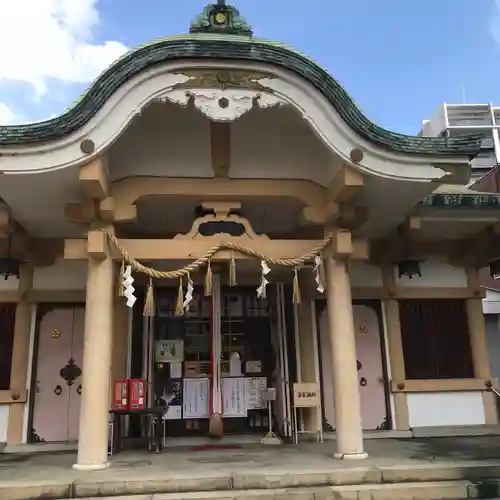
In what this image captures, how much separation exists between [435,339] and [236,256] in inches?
161

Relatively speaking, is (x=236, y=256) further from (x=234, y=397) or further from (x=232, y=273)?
(x=234, y=397)

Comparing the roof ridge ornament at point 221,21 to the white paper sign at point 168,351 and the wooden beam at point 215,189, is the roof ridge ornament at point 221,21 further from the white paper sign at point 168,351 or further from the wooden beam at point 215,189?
the white paper sign at point 168,351

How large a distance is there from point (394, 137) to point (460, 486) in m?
3.57

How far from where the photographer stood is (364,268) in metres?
8.55

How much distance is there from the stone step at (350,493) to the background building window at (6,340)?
12.7 feet

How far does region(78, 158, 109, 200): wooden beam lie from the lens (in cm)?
559

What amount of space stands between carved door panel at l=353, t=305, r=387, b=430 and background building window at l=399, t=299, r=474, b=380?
1.44 ft

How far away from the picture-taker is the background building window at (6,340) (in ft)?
25.7

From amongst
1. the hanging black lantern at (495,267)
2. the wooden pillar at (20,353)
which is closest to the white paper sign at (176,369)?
the wooden pillar at (20,353)

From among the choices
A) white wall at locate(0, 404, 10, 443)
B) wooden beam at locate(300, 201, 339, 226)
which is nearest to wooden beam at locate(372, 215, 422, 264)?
wooden beam at locate(300, 201, 339, 226)

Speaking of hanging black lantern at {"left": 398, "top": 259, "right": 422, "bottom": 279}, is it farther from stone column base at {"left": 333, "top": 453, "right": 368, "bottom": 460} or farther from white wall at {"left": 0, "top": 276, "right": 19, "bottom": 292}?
white wall at {"left": 0, "top": 276, "right": 19, "bottom": 292}

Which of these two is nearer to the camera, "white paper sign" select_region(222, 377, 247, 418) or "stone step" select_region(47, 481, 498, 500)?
"stone step" select_region(47, 481, 498, 500)

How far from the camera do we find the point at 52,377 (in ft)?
26.1

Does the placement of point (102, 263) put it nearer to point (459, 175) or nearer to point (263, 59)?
point (263, 59)
